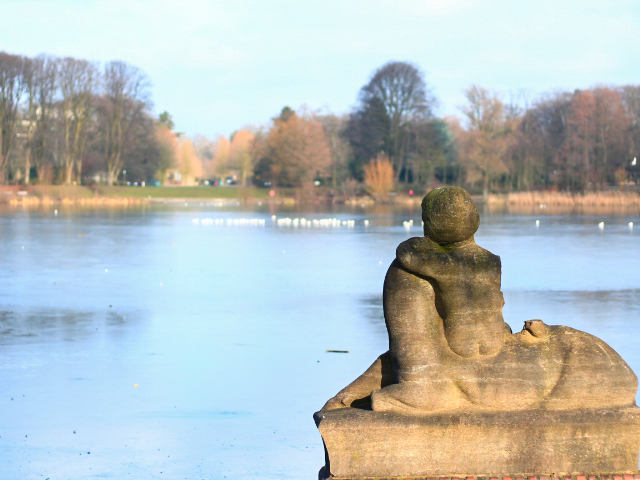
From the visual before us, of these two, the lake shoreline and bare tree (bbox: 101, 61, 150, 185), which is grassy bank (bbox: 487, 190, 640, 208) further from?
bare tree (bbox: 101, 61, 150, 185)

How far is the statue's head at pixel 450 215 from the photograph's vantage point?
4348mm

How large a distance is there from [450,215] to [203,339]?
6.83 metres

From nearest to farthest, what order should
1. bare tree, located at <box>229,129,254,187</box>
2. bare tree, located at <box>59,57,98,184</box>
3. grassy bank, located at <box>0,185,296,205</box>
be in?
grassy bank, located at <box>0,185,296,205</box> → bare tree, located at <box>59,57,98,184</box> → bare tree, located at <box>229,129,254,187</box>

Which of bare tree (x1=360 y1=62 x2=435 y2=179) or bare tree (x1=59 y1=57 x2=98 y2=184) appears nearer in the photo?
bare tree (x1=59 y1=57 x2=98 y2=184)

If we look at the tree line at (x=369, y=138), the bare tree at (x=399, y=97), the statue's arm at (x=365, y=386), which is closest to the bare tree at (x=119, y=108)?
the tree line at (x=369, y=138)

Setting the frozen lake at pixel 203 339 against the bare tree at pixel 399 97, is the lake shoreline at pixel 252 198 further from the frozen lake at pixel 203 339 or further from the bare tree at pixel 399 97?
the frozen lake at pixel 203 339

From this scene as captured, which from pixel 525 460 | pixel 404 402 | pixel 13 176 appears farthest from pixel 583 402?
pixel 13 176

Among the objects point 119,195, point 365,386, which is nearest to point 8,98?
point 119,195

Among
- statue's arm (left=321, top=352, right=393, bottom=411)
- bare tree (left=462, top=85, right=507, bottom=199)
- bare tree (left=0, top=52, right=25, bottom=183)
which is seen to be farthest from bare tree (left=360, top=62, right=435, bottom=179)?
statue's arm (left=321, top=352, right=393, bottom=411)

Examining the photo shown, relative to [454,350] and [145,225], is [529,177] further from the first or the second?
[454,350]

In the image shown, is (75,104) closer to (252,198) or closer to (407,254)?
(252,198)

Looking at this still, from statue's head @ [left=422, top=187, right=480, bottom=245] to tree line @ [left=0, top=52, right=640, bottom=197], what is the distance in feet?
240

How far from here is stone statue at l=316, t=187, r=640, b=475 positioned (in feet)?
14.1

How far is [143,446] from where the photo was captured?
21.1ft
